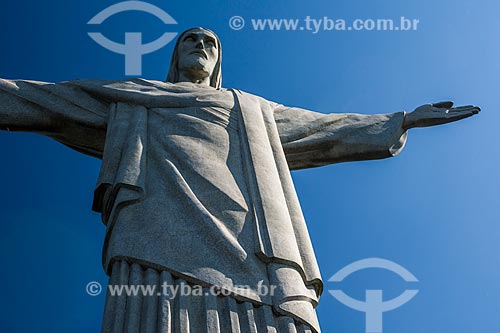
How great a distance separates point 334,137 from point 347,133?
0.57 feet

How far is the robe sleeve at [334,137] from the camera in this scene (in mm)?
11781

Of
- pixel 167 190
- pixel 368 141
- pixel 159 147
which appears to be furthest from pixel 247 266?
pixel 368 141

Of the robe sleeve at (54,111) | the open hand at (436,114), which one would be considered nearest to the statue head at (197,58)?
the robe sleeve at (54,111)

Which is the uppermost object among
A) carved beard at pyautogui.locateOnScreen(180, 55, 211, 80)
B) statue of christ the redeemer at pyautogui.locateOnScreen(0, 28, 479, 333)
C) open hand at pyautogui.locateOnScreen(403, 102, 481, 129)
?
carved beard at pyautogui.locateOnScreen(180, 55, 211, 80)

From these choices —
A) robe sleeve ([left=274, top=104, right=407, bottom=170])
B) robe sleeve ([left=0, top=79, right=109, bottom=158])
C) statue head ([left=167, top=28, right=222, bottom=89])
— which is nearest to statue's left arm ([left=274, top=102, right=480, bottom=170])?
robe sleeve ([left=274, top=104, right=407, bottom=170])

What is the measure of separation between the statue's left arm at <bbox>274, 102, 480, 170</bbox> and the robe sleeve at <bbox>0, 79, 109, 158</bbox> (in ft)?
6.93

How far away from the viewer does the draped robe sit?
369 inches

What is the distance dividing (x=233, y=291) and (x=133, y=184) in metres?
1.62

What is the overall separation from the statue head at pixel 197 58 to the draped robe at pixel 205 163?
1.77ft

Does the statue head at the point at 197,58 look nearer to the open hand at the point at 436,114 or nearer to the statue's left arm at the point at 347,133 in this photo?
the statue's left arm at the point at 347,133

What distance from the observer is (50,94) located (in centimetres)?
1161

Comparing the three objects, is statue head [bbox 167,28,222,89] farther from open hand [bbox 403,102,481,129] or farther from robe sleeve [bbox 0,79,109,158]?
open hand [bbox 403,102,481,129]

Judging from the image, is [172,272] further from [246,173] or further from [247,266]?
[246,173]

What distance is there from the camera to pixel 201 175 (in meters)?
10.1
